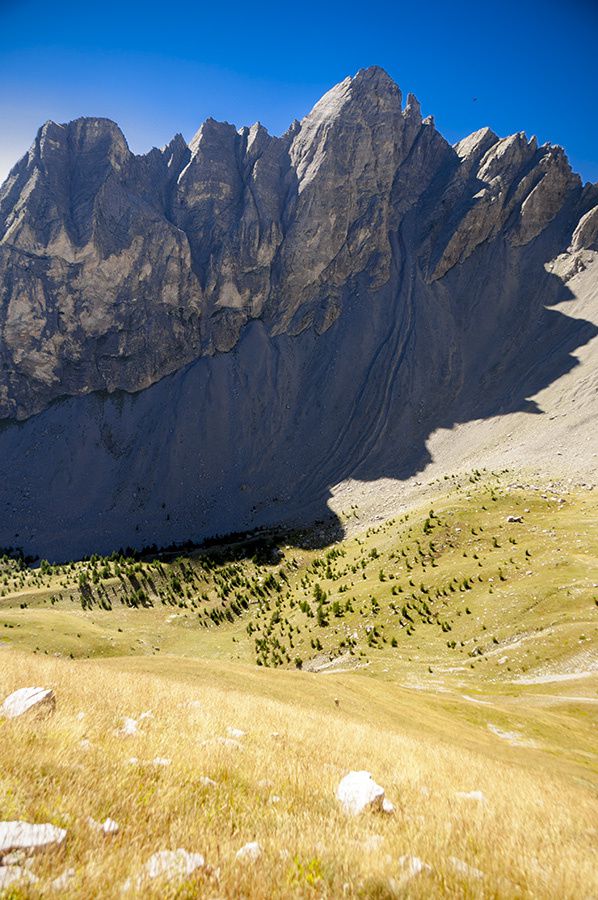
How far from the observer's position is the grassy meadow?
4168mm

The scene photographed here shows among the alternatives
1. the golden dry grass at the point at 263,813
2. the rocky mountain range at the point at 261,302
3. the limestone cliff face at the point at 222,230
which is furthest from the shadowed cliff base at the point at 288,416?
the golden dry grass at the point at 263,813

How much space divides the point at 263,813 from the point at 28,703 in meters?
4.74

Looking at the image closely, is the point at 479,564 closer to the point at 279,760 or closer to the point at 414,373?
the point at 279,760

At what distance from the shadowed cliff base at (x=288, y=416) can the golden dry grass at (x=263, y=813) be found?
223ft

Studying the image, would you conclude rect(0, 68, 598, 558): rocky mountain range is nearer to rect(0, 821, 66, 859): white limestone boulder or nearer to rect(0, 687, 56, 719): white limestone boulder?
rect(0, 687, 56, 719): white limestone boulder

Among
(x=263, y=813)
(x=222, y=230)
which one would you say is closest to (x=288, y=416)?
(x=222, y=230)

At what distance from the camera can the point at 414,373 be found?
10388cm

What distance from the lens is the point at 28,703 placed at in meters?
7.13

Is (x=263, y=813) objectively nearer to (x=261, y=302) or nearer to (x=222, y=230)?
(x=261, y=302)

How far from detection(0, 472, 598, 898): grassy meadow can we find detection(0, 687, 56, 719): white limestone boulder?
299mm

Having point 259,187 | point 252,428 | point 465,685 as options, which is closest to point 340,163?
point 259,187

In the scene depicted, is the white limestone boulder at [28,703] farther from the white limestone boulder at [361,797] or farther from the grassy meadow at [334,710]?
the white limestone boulder at [361,797]

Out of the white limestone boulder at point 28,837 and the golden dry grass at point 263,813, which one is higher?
the white limestone boulder at point 28,837

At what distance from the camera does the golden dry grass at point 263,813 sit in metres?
3.79
